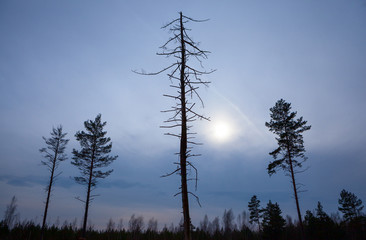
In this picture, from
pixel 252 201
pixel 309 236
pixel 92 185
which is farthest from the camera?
pixel 252 201

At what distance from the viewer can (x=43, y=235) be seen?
19625 mm

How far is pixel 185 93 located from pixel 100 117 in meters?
23.0

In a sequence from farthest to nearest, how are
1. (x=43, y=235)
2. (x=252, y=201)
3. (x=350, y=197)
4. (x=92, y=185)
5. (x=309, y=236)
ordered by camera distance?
1. (x=252, y=201)
2. (x=350, y=197)
3. (x=309, y=236)
4. (x=92, y=185)
5. (x=43, y=235)

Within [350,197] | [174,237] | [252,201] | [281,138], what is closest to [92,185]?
[174,237]

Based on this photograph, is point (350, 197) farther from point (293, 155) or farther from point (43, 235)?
point (43, 235)

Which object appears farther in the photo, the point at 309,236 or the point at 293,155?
the point at 309,236

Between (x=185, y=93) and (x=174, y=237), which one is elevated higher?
(x=185, y=93)

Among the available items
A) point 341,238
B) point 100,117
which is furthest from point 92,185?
point 341,238

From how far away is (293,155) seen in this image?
2080 centimetres

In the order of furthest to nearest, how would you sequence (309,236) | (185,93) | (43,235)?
(309,236), (43,235), (185,93)

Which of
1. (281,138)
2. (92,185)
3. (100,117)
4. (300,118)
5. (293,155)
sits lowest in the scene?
(92,185)

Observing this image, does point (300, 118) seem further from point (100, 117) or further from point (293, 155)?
point (100, 117)

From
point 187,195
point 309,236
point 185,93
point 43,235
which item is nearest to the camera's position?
point 187,195

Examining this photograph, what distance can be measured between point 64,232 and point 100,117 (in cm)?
1288
